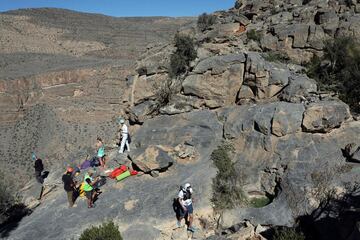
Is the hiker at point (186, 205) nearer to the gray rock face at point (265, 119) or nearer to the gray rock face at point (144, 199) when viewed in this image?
the gray rock face at point (144, 199)

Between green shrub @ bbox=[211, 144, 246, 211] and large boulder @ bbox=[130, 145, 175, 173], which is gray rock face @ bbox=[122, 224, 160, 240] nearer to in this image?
green shrub @ bbox=[211, 144, 246, 211]

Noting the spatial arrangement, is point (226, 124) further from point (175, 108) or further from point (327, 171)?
point (327, 171)

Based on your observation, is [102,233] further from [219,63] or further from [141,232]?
[219,63]

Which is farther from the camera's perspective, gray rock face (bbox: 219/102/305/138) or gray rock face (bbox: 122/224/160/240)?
gray rock face (bbox: 219/102/305/138)

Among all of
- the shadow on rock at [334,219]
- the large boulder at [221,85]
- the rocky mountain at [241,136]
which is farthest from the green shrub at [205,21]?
the shadow on rock at [334,219]

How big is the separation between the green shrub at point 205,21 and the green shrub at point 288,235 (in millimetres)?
13141

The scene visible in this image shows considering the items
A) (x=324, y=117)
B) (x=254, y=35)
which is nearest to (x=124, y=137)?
(x=324, y=117)

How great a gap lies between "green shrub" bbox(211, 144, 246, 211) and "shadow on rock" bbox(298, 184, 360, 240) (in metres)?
1.90

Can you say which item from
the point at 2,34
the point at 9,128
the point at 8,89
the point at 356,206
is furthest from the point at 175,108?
the point at 2,34

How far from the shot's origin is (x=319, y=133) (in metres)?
12.0

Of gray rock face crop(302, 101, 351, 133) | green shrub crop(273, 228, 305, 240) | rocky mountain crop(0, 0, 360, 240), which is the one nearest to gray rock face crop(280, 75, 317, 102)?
rocky mountain crop(0, 0, 360, 240)

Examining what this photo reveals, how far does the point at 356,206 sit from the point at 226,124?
5.11 m

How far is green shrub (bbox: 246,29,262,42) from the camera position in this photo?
55.4ft

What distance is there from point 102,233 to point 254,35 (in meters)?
10.6
